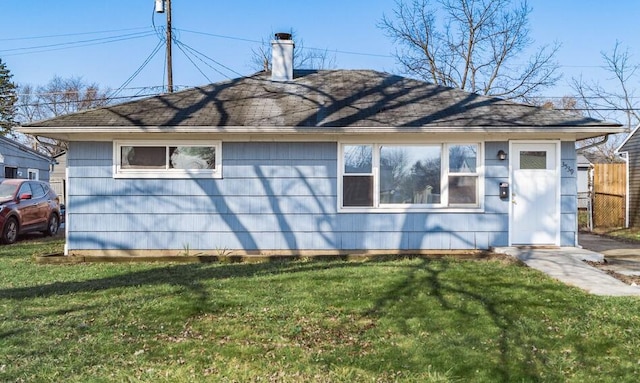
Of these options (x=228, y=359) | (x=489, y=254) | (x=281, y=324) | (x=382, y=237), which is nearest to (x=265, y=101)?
(x=382, y=237)

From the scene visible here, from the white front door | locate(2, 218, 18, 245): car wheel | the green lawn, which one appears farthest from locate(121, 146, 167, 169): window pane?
the white front door

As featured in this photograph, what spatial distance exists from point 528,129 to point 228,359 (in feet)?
23.6

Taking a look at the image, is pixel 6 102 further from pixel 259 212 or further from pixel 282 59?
pixel 259 212

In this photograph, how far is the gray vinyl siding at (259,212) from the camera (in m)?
9.67

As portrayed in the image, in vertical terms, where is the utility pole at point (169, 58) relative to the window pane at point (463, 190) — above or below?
above

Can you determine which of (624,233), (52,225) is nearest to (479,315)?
(624,233)

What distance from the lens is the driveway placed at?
26.9ft

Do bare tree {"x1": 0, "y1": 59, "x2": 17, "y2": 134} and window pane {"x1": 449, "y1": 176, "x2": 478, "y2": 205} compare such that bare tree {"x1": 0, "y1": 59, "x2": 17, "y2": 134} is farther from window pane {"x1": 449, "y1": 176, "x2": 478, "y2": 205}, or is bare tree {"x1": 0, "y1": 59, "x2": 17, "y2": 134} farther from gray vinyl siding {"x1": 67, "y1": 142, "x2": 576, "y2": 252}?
window pane {"x1": 449, "y1": 176, "x2": 478, "y2": 205}

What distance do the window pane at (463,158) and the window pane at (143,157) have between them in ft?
18.1

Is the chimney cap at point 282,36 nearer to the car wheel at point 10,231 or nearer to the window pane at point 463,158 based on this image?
the window pane at point 463,158

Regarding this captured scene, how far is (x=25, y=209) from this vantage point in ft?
42.4

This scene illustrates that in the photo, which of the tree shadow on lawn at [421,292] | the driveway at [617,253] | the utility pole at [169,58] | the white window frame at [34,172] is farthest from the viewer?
the white window frame at [34,172]

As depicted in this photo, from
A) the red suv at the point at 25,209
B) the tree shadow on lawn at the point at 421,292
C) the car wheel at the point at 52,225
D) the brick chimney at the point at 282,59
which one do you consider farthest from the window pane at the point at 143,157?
the car wheel at the point at 52,225

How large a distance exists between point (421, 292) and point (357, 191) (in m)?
3.68
